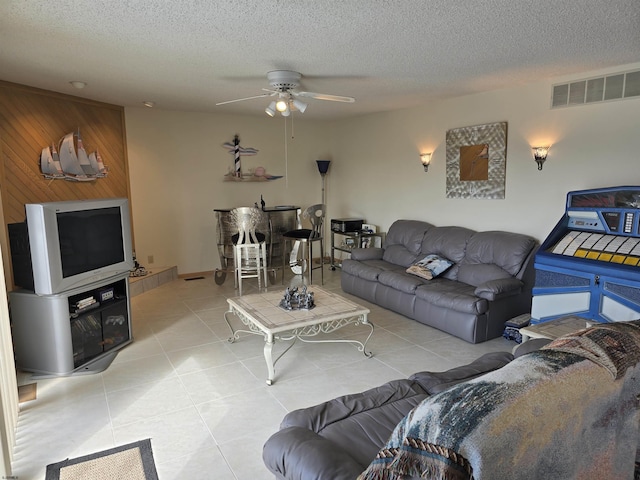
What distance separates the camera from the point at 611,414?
1.25 metres

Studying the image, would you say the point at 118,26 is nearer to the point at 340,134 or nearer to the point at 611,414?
the point at 611,414

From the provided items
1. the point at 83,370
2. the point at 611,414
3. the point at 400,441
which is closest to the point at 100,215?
the point at 83,370

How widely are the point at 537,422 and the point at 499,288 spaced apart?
3077 mm

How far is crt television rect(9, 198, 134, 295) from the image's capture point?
310 centimetres

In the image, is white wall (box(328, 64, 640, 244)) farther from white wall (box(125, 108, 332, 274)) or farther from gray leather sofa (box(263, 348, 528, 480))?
gray leather sofa (box(263, 348, 528, 480))

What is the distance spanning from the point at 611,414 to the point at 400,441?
→ 654mm

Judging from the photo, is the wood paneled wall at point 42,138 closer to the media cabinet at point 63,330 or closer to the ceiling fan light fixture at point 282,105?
the media cabinet at point 63,330

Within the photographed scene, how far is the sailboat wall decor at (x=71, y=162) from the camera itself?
15.0 feet

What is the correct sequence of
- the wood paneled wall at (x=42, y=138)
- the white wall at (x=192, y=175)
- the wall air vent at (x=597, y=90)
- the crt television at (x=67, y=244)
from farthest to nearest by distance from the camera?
the white wall at (x=192, y=175), the wood paneled wall at (x=42, y=138), the wall air vent at (x=597, y=90), the crt television at (x=67, y=244)

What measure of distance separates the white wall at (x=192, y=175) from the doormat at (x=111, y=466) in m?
4.05

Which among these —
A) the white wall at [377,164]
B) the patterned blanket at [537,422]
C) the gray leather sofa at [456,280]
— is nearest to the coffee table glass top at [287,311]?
the gray leather sofa at [456,280]

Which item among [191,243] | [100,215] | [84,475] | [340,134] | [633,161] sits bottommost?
[84,475]

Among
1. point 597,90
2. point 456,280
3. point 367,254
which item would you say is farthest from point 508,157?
point 367,254

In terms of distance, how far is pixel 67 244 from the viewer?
3295 millimetres
